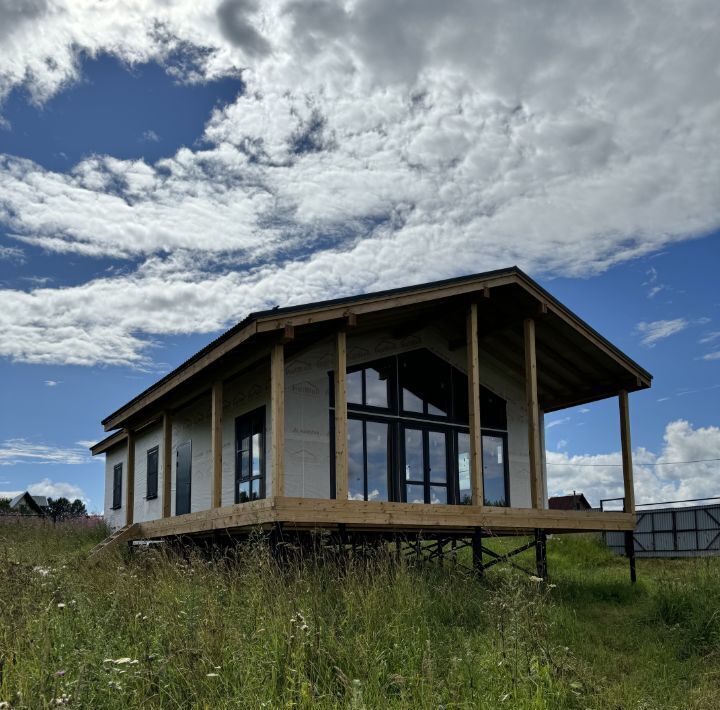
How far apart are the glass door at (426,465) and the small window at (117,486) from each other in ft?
36.1

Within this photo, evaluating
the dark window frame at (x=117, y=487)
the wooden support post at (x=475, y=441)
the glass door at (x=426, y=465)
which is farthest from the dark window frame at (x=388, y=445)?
the dark window frame at (x=117, y=487)

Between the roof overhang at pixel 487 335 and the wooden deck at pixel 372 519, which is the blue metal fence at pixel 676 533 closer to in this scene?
the roof overhang at pixel 487 335

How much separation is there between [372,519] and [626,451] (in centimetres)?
690

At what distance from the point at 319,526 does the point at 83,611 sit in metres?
5.37

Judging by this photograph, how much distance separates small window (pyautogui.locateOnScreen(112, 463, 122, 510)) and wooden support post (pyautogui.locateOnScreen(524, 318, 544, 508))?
13254 mm

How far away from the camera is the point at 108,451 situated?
25.4 metres

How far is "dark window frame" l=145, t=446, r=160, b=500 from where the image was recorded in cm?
2013

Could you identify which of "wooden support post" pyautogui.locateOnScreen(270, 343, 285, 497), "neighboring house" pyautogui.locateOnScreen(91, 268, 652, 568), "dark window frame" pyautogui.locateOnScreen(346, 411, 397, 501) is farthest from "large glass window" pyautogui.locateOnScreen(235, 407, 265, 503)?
"wooden support post" pyautogui.locateOnScreen(270, 343, 285, 497)

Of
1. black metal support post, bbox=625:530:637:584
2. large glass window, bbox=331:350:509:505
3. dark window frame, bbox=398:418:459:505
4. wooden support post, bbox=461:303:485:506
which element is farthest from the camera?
black metal support post, bbox=625:530:637:584

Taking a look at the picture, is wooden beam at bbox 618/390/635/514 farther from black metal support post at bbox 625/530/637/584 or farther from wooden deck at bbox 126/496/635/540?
black metal support post at bbox 625/530/637/584

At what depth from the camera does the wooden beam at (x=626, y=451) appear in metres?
17.0

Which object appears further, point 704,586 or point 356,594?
point 704,586

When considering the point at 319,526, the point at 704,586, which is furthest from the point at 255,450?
the point at 704,586

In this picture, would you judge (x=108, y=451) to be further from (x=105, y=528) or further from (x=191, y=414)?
(x=191, y=414)
